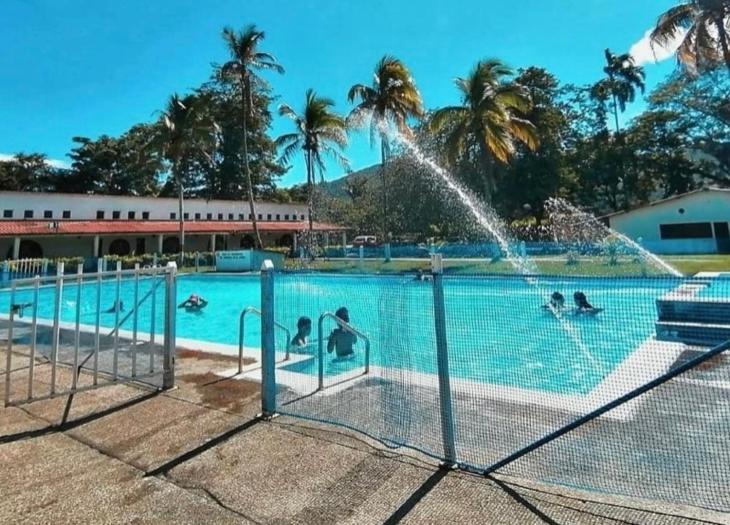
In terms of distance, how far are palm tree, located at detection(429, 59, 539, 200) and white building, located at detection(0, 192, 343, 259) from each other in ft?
61.1

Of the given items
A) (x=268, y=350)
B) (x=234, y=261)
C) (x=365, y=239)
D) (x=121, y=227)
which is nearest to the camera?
(x=268, y=350)

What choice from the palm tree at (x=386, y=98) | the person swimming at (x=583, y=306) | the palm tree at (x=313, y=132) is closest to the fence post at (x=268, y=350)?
the person swimming at (x=583, y=306)

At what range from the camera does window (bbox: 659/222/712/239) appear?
88.2ft

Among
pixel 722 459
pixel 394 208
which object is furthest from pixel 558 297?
pixel 394 208

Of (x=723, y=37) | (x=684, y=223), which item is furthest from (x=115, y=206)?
(x=684, y=223)

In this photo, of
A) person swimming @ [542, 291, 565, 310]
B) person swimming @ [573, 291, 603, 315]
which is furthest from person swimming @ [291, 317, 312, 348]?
person swimming @ [573, 291, 603, 315]

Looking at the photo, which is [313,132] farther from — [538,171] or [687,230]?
[687,230]

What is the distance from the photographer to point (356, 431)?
3881mm

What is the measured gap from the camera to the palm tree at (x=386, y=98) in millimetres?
25750

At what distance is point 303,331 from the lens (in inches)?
237

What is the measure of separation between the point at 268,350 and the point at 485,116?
22748mm

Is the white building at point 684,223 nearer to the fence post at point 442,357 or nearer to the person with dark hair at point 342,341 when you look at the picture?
the person with dark hair at point 342,341

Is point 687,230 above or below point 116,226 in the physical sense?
below

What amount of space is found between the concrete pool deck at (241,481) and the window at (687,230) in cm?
3097
